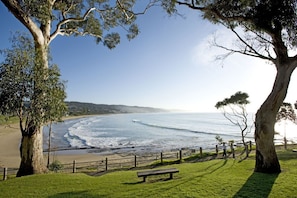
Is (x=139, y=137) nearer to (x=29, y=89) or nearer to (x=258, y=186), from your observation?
(x=29, y=89)

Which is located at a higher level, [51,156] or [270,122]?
[270,122]

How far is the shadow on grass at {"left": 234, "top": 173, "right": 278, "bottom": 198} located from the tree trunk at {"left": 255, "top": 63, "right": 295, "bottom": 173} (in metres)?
0.49

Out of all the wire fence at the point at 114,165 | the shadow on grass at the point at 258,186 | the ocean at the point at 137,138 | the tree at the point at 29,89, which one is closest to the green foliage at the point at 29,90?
the tree at the point at 29,89

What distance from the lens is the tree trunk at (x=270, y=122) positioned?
8.12 meters

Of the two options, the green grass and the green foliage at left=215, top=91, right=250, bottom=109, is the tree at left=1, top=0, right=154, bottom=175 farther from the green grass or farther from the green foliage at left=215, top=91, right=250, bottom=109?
the green foliage at left=215, top=91, right=250, bottom=109

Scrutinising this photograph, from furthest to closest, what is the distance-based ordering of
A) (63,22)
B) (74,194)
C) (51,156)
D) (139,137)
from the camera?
1. (139,137)
2. (51,156)
3. (63,22)
4. (74,194)

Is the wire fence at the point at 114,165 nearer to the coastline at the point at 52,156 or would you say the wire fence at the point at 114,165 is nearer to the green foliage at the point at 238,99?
the coastline at the point at 52,156

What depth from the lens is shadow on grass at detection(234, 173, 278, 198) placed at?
234 inches

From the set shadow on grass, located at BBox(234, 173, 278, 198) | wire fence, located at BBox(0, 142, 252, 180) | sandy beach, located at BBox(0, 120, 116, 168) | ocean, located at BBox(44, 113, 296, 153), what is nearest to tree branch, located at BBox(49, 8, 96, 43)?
wire fence, located at BBox(0, 142, 252, 180)

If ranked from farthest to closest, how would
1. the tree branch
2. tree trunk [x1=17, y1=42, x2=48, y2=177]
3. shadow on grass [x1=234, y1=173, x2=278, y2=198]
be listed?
the tree branch < tree trunk [x1=17, y1=42, x2=48, y2=177] < shadow on grass [x1=234, y1=173, x2=278, y2=198]

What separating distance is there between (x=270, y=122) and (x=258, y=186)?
2534mm

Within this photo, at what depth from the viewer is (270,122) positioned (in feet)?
26.7

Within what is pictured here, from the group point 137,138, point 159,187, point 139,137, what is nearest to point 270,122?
point 159,187

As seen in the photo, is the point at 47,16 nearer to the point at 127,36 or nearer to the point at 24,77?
the point at 24,77
